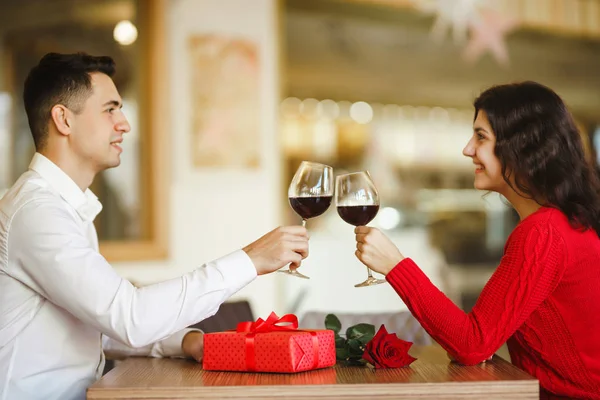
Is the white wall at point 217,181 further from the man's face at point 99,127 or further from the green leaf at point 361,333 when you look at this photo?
the green leaf at point 361,333

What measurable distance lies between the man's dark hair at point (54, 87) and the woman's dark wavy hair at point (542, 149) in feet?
3.29

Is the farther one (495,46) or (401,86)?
(401,86)

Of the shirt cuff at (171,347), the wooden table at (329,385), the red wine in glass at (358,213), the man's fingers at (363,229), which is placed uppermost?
the red wine in glass at (358,213)

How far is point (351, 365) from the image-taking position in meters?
1.61

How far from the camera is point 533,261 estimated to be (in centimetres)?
162

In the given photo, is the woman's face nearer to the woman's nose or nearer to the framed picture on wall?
the woman's nose

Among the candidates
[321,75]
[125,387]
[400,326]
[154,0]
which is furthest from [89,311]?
[321,75]

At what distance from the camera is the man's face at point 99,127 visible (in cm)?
182

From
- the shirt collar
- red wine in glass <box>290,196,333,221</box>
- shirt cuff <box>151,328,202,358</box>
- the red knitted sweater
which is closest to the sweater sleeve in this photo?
the red knitted sweater

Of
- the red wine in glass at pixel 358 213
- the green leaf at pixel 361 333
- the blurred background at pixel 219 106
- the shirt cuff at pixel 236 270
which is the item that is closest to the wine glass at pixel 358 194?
the red wine in glass at pixel 358 213

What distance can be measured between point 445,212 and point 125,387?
6.21 m

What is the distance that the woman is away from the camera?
1.60m

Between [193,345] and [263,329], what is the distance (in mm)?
211

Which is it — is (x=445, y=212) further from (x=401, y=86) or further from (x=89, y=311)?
(x=89, y=311)
